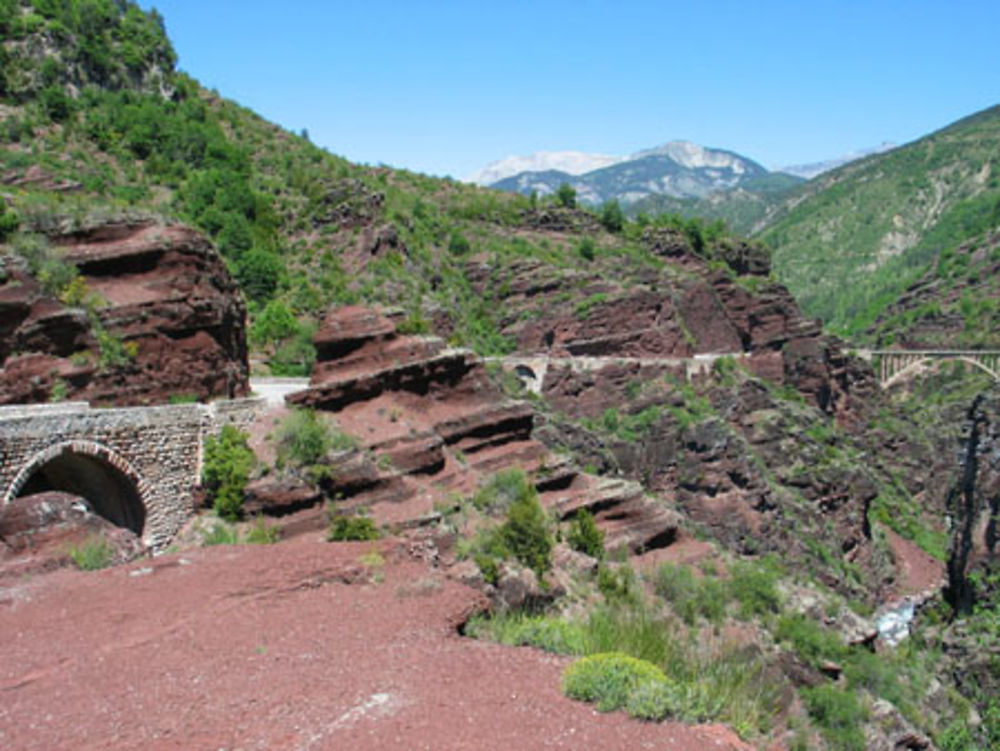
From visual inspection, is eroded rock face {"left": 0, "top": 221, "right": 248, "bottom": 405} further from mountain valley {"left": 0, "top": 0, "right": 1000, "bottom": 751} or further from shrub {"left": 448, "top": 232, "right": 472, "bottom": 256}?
shrub {"left": 448, "top": 232, "right": 472, "bottom": 256}

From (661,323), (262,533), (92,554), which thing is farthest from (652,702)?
(661,323)

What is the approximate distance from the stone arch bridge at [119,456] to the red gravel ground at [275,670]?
4205mm

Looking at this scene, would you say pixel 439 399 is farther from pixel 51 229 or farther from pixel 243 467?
pixel 51 229

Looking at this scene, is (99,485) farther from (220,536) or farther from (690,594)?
(690,594)

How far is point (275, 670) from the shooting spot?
9.96 m

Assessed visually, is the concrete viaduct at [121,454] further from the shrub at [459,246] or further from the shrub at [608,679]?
the shrub at [459,246]

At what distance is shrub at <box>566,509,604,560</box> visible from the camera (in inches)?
937

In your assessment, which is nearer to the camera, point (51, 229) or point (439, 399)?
point (51, 229)

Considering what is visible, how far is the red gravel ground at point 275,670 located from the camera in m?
8.34

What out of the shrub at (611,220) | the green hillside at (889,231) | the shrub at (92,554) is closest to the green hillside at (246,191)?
the shrub at (611,220)

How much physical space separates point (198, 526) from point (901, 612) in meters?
41.9

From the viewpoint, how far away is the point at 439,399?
1029 inches

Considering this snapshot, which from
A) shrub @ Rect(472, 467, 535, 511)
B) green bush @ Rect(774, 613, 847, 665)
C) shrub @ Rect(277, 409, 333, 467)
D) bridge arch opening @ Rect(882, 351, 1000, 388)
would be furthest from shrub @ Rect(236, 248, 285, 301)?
bridge arch opening @ Rect(882, 351, 1000, 388)

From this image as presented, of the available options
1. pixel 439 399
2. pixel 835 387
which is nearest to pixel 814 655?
pixel 439 399
